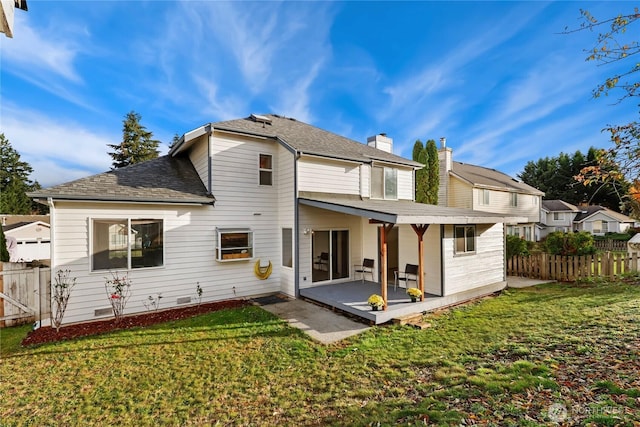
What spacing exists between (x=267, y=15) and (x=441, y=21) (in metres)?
6.21

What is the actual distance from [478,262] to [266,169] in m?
8.23

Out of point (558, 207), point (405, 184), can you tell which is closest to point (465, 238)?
point (405, 184)

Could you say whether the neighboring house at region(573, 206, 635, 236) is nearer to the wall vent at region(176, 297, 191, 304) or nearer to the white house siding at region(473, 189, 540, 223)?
the white house siding at region(473, 189, 540, 223)

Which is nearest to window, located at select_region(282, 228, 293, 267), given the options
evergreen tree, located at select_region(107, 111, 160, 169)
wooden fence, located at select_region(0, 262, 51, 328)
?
wooden fence, located at select_region(0, 262, 51, 328)

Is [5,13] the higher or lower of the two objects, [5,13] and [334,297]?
the higher

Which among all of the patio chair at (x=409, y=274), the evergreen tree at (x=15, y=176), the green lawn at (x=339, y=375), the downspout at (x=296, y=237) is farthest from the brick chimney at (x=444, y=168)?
the evergreen tree at (x=15, y=176)

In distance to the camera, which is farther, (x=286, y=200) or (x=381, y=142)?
(x=381, y=142)

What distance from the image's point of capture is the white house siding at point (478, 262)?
891 cm

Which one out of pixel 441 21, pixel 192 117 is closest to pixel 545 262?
pixel 441 21

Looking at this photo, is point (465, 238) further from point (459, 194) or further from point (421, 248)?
point (459, 194)

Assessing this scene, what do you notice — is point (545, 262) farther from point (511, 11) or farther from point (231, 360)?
point (231, 360)

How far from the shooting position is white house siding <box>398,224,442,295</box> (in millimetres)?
8906

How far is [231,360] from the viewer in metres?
5.43

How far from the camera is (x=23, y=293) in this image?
7.76 metres
